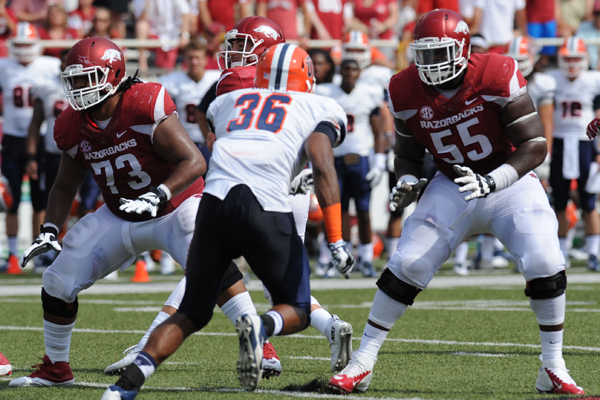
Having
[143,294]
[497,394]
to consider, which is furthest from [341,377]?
[143,294]

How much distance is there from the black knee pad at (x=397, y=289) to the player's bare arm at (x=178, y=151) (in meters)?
0.94

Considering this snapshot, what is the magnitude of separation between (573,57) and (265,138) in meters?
6.92

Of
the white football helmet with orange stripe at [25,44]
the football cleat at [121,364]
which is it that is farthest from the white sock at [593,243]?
the football cleat at [121,364]

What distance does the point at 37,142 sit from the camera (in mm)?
10008

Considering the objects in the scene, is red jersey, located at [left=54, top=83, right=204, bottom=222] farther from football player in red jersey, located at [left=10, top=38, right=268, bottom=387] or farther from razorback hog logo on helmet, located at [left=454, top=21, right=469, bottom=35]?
razorback hog logo on helmet, located at [left=454, top=21, right=469, bottom=35]

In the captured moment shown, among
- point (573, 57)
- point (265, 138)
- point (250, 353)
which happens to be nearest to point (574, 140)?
point (573, 57)

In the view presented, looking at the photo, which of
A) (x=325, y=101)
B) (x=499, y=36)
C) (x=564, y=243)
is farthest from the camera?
(x=499, y=36)

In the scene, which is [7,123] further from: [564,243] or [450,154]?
[450,154]

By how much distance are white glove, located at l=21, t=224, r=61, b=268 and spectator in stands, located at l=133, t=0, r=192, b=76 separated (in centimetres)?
809

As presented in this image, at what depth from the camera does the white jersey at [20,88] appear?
10.2 m

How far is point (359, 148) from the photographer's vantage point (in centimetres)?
976

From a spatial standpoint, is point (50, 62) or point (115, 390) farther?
point (50, 62)

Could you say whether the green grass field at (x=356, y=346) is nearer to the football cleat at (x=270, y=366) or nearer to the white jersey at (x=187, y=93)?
the football cleat at (x=270, y=366)

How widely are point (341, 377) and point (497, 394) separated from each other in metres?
0.64
